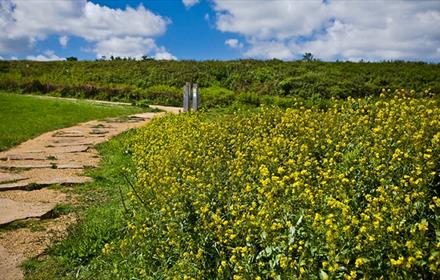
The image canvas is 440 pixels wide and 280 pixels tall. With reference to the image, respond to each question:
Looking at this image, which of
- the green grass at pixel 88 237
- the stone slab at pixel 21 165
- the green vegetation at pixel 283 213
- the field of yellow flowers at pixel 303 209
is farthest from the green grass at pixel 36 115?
the field of yellow flowers at pixel 303 209

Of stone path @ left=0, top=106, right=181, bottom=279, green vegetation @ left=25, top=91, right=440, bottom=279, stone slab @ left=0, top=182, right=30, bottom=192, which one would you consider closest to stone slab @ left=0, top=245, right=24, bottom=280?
stone path @ left=0, top=106, right=181, bottom=279

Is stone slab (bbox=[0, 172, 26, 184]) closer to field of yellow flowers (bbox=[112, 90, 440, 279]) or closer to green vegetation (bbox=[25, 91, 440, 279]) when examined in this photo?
green vegetation (bbox=[25, 91, 440, 279])

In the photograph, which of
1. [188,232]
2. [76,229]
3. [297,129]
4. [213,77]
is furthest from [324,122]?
[213,77]

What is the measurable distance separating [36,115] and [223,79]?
15163 millimetres

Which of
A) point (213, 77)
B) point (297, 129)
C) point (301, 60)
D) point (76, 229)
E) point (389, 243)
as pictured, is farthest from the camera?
point (301, 60)

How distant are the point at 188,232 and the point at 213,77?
24.1 metres

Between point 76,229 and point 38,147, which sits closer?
point 76,229

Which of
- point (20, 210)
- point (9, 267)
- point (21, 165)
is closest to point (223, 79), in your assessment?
point (21, 165)

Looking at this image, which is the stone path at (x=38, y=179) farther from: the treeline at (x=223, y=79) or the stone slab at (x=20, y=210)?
the treeline at (x=223, y=79)

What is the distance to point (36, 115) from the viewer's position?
45.4ft

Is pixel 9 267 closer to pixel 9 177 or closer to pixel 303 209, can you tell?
pixel 303 209

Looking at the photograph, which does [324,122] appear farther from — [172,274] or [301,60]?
[301,60]

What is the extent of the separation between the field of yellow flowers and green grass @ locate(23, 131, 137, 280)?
10.6 inches

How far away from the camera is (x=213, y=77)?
90.5 ft
